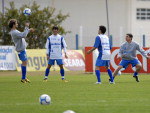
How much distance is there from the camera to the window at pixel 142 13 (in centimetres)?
5320

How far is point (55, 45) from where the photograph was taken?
24375mm

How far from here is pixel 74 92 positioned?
58.9 ft

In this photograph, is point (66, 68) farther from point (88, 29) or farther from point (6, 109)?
point (6, 109)

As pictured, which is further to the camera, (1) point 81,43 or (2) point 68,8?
(2) point 68,8

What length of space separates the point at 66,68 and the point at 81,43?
744 cm

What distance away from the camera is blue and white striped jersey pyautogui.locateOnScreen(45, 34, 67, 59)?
957 inches

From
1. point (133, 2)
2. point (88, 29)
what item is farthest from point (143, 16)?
point (88, 29)

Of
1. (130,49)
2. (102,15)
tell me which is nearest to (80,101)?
(130,49)

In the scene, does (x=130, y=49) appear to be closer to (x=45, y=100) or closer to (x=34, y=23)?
(x=45, y=100)

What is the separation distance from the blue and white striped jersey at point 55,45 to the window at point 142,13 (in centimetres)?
2936

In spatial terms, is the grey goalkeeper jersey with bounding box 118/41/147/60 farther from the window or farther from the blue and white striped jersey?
the window

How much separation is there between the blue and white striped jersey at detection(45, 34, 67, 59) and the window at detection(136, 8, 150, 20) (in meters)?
29.4

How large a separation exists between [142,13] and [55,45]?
97.6 feet

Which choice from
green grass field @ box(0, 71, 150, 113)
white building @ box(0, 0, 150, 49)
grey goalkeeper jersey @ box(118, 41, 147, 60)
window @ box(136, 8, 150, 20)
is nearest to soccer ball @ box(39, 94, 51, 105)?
green grass field @ box(0, 71, 150, 113)
